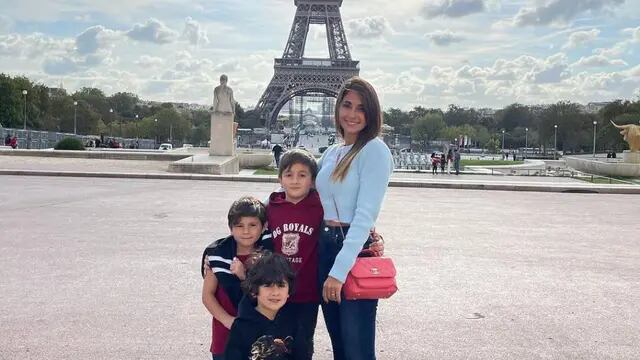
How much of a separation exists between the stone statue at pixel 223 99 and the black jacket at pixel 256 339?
70.4 feet

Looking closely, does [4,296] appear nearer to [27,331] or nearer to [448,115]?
[27,331]

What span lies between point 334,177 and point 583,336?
2771mm

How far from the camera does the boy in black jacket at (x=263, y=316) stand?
116 inches

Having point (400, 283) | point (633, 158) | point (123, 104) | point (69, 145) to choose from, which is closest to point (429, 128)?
point (123, 104)

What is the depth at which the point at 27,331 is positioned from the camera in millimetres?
4727

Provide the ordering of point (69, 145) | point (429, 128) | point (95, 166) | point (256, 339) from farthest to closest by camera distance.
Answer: point (429, 128) → point (69, 145) → point (95, 166) → point (256, 339)

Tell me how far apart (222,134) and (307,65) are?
55703 millimetres

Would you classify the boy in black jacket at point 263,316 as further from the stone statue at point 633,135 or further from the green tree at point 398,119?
the green tree at point 398,119

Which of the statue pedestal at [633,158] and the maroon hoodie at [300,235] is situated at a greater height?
the statue pedestal at [633,158]

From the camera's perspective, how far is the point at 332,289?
121 inches

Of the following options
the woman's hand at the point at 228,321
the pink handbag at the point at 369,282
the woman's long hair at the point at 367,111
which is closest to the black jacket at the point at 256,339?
the woman's hand at the point at 228,321

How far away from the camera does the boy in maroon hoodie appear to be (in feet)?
10.6

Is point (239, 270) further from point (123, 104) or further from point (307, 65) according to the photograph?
point (123, 104)

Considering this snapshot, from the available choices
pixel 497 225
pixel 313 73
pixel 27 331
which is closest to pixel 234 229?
pixel 27 331
